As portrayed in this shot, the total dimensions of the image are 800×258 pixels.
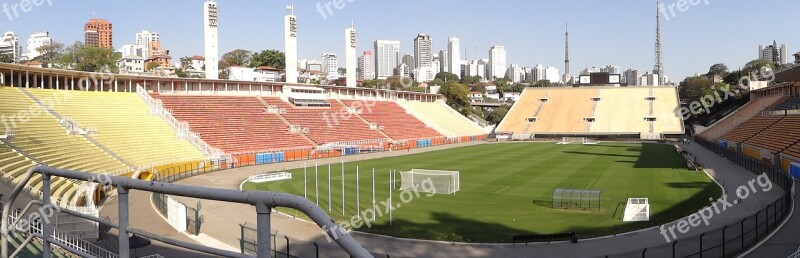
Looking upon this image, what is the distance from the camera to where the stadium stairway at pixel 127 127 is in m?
39.4

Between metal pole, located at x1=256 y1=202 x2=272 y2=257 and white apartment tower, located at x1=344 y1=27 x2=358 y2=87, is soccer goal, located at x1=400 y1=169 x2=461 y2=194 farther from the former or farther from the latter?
white apartment tower, located at x1=344 y1=27 x2=358 y2=87

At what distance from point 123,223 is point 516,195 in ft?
90.8

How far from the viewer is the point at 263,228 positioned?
2.76 metres

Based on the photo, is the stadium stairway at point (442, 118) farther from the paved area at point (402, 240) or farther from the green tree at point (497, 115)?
the paved area at point (402, 240)

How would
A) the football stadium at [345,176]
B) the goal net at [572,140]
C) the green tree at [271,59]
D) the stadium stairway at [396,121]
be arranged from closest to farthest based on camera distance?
1. the football stadium at [345,176]
2. the stadium stairway at [396,121]
3. the goal net at [572,140]
4. the green tree at [271,59]

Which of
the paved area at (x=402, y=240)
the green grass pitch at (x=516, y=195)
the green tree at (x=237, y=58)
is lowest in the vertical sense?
the green grass pitch at (x=516, y=195)

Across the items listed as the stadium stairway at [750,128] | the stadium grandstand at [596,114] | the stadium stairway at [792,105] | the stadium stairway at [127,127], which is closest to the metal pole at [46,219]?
the stadium stairway at [127,127]

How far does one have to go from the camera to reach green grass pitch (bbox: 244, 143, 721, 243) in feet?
72.3

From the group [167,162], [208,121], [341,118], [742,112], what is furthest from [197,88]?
[742,112]

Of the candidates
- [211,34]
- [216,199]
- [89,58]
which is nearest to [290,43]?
[211,34]

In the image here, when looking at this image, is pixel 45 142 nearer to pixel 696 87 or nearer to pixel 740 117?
pixel 740 117

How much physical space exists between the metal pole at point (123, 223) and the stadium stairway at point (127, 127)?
36.9m

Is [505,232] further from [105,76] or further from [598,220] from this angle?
[105,76]

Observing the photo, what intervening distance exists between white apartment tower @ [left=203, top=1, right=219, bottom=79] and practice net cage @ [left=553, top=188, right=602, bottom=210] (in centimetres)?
4961
